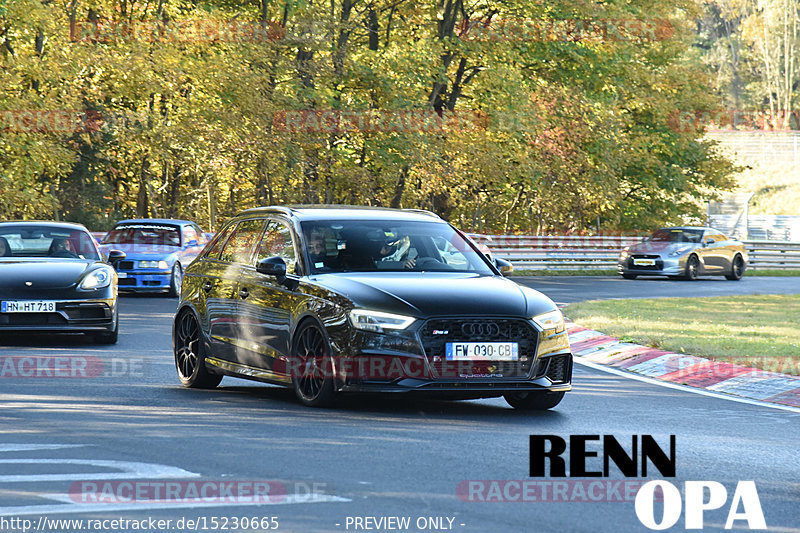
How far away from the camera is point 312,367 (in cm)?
999

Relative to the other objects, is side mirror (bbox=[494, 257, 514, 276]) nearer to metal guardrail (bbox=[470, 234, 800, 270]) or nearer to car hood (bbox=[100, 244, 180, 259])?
car hood (bbox=[100, 244, 180, 259])

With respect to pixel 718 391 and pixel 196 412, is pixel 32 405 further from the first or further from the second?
pixel 718 391

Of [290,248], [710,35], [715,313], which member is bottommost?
[715,313]

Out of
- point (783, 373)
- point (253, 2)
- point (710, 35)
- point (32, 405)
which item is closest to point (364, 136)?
point (253, 2)

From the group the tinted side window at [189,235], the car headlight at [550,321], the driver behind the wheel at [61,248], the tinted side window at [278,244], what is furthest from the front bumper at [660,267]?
the car headlight at [550,321]

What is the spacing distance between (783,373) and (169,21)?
25832 mm

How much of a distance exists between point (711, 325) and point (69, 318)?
9.13 m

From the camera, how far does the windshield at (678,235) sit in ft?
126

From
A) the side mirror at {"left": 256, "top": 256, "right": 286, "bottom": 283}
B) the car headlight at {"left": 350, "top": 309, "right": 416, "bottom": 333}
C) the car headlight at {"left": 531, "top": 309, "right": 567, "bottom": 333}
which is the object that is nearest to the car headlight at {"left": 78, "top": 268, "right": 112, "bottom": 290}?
the side mirror at {"left": 256, "top": 256, "right": 286, "bottom": 283}

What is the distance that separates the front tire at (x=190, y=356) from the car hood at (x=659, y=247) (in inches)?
1064

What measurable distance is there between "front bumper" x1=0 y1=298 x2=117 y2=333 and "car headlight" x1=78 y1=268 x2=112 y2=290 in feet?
0.68

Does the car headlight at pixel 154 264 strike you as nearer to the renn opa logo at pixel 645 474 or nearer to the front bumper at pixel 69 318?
the front bumper at pixel 69 318

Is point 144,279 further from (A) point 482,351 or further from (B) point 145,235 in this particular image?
(A) point 482,351

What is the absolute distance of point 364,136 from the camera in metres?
39.4
